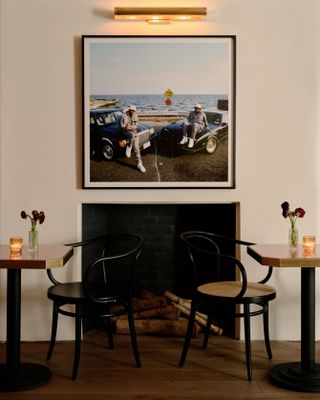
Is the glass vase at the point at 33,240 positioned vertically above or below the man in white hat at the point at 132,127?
below

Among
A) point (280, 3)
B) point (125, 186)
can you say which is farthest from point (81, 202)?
point (280, 3)

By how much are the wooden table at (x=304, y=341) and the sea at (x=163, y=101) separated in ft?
4.20

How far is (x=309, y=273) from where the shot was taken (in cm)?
365

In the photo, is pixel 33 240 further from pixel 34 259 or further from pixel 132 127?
pixel 132 127

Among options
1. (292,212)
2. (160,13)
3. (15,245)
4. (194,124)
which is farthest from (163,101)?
(15,245)

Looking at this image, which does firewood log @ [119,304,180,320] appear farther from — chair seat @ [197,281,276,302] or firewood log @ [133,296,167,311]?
chair seat @ [197,281,276,302]

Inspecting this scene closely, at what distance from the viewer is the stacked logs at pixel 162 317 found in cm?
468

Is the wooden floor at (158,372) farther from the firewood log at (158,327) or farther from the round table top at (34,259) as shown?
the round table top at (34,259)

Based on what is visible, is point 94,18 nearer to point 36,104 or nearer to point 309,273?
point 36,104

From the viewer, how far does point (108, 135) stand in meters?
4.52

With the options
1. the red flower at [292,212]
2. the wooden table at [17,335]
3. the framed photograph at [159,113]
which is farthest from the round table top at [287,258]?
the wooden table at [17,335]

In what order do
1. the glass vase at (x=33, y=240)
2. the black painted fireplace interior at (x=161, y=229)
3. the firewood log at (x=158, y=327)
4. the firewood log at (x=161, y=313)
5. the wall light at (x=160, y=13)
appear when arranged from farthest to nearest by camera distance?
the black painted fireplace interior at (x=161, y=229), the firewood log at (x=161, y=313), the firewood log at (x=158, y=327), the wall light at (x=160, y=13), the glass vase at (x=33, y=240)

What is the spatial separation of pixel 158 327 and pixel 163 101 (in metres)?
1.71

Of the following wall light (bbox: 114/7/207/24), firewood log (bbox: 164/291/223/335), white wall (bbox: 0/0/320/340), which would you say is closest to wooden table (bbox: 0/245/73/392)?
white wall (bbox: 0/0/320/340)
